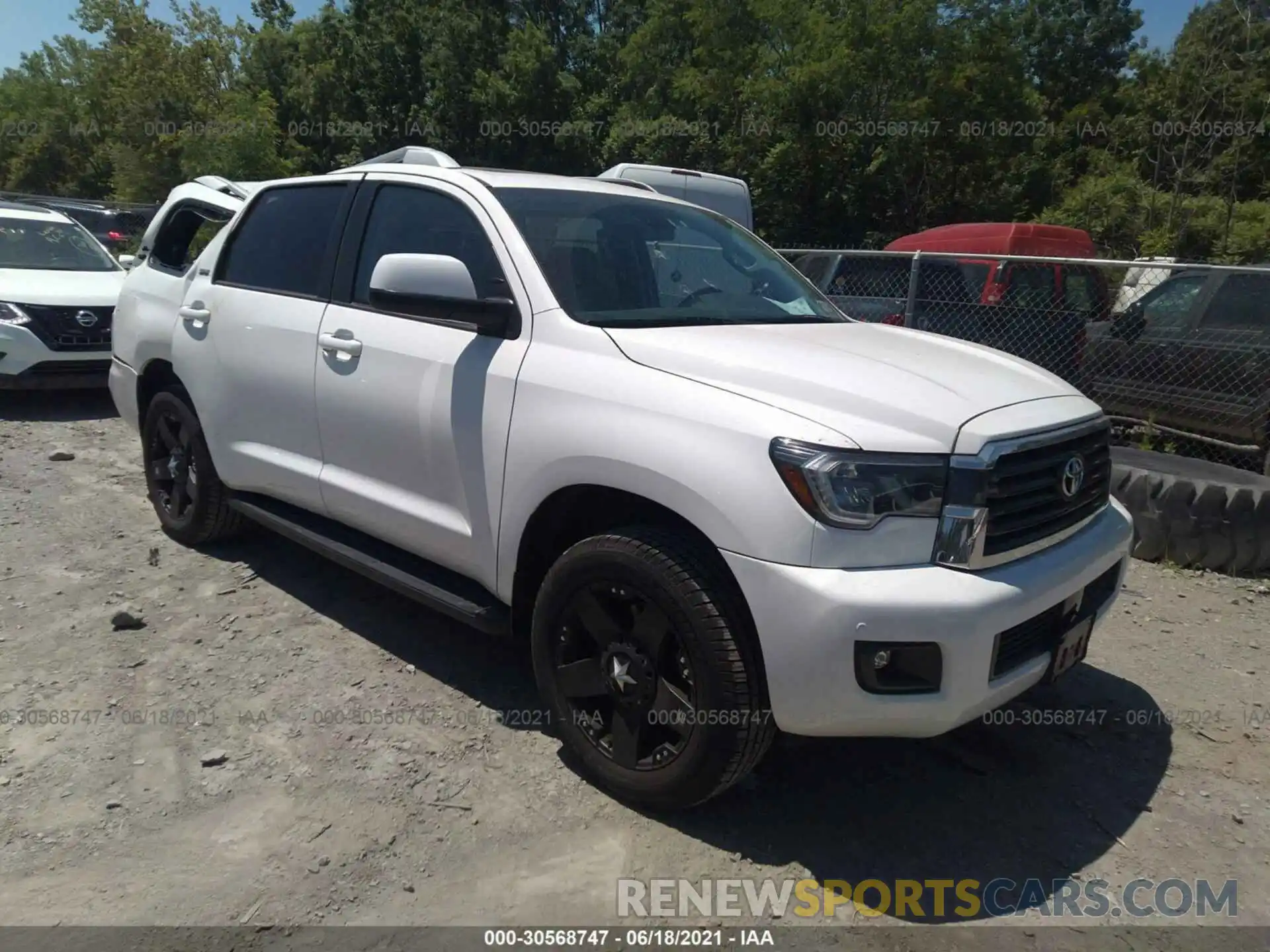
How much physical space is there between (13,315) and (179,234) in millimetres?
3344

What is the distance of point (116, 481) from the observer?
6172 mm

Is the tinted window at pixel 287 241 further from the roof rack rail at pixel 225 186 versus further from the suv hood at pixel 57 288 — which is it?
the suv hood at pixel 57 288

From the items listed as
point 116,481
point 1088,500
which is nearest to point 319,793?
point 1088,500

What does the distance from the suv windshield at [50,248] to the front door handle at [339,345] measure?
6.67 m

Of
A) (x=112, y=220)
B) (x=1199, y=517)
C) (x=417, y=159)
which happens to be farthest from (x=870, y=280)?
(x=112, y=220)

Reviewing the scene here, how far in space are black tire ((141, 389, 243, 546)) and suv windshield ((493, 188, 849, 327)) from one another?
2.23 metres

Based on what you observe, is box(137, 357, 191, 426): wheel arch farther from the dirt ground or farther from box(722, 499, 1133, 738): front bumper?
box(722, 499, 1133, 738): front bumper

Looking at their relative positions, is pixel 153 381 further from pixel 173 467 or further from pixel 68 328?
pixel 68 328

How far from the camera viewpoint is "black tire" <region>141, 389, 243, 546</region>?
14.9ft

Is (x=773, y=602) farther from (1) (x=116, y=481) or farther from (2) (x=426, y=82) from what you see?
(2) (x=426, y=82)

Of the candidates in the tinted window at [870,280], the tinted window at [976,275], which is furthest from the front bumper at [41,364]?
the tinted window at [976,275]

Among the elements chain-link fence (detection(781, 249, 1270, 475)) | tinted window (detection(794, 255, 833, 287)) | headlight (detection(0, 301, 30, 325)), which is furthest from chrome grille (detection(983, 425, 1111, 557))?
headlight (detection(0, 301, 30, 325))

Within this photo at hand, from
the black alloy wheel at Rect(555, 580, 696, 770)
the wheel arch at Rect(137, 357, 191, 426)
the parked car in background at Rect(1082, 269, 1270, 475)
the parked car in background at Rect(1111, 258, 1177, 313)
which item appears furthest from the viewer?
the parked car in background at Rect(1111, 258, 1177, 313)

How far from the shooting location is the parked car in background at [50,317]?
7.60m
